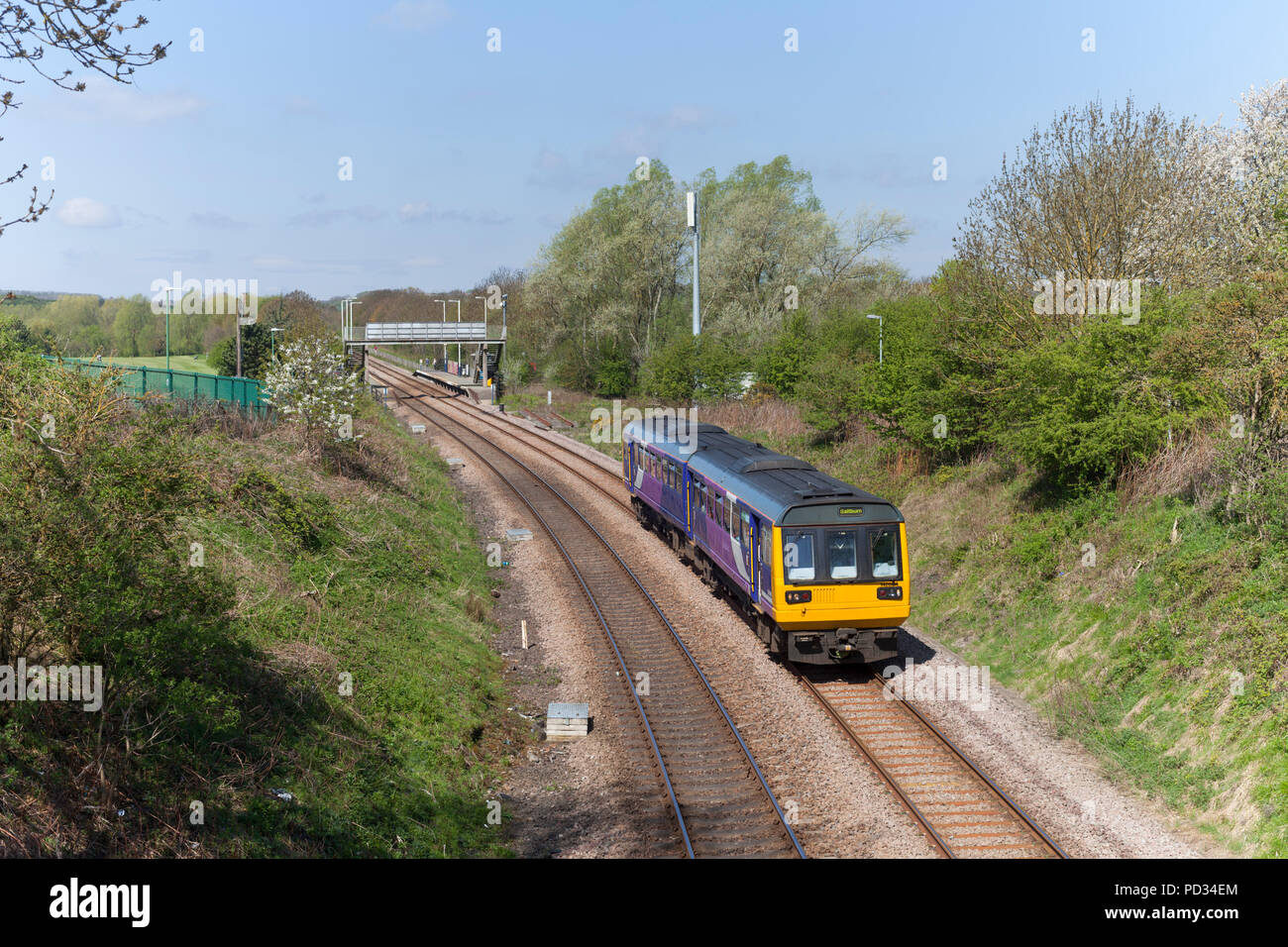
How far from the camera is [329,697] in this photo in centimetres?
1287

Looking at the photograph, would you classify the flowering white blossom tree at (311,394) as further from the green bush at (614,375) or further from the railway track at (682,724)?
the green bush at (614,375)

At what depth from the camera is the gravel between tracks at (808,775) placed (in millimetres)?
10711

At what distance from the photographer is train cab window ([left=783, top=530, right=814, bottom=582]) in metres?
15.6

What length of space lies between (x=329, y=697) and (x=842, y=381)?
2483 cm

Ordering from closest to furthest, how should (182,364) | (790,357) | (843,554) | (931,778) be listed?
(931,778) < (843,554) < (790,357) < (182,364)

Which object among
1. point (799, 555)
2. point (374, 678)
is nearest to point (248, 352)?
point (374, 678)

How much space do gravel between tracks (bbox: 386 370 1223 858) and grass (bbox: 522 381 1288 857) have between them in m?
0.53

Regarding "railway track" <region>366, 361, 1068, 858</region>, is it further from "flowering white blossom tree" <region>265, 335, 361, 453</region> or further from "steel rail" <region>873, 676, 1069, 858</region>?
"flowering white blossom tree" <region>265, 335, 361, 453</region>

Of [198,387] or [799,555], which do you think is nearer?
[799,555]

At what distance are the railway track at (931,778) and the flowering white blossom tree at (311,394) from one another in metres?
16.9

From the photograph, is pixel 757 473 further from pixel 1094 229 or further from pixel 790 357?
pixel 790 357

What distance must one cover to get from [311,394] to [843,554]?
17.7 m

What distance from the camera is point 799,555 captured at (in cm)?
1563
